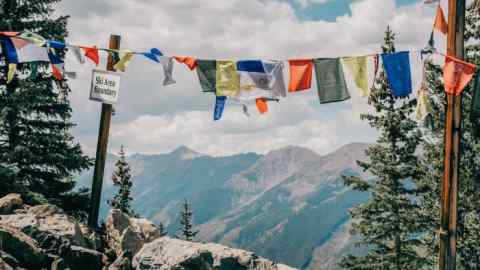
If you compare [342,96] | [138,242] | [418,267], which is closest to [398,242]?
[418,267]

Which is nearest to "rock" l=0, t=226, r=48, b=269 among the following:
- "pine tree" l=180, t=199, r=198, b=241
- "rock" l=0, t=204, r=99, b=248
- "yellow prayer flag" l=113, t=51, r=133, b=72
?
"rock" l=0, t=204, r=99, b=248

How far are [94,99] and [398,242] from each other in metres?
18.5

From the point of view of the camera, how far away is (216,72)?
1361cm

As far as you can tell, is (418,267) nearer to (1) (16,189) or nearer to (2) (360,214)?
(2) (360,214)

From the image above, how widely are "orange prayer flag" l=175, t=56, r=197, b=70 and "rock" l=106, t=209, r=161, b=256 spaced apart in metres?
4.34

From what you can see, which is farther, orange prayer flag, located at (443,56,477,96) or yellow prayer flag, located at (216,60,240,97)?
yellow prayer flag, located at (216,60,240,97)

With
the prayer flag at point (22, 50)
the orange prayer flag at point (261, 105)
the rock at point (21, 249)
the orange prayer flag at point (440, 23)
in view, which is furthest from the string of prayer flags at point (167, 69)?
the orange prayer flag at point (440, 23)

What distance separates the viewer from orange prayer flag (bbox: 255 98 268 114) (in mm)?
13742

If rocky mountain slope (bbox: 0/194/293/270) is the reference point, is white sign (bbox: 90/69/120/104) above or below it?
above

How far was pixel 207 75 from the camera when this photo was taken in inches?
537

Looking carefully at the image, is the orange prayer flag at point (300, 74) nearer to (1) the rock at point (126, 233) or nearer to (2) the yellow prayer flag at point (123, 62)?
(2) the yellow prayer flag at point (123, 62)

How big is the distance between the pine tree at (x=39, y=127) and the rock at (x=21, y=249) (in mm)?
7126

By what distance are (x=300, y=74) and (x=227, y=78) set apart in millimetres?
1993

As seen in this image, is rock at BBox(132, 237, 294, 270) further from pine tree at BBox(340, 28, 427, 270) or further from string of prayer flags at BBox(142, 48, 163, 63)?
pine tree at BBox(340, 28, 427, 270)
